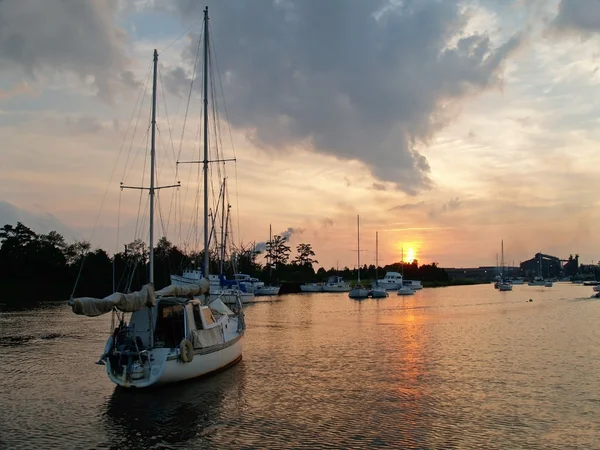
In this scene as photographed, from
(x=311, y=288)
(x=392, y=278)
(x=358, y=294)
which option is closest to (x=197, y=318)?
(x=358, y=294)

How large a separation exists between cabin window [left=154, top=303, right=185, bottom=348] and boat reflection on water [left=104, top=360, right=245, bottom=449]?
234 centimetres

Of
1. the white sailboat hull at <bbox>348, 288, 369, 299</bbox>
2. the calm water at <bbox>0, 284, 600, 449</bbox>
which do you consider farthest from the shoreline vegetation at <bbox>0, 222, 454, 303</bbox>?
the calm water at <bbox>0, 284, 600, 449</bbox>

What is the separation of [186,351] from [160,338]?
240cm

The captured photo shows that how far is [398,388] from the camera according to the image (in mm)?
27766

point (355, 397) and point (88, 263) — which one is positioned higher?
point (88, 263)

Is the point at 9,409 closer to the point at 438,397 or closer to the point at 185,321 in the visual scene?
the point at 185,321

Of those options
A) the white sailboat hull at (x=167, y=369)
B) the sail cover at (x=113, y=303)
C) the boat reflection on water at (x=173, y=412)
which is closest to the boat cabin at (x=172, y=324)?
the sail cover at (x=113, y=303)

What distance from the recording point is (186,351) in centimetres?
2628

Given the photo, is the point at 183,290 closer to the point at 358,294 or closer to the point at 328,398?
the point at 328,398

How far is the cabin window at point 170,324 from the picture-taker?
28109 millimetres

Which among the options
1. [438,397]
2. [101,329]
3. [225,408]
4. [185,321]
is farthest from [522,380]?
[101,329]

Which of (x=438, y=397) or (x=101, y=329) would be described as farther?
(x=101, y=329)

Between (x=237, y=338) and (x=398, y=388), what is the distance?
1061 cm

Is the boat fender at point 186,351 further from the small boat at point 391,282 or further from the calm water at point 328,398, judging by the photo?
the small boat at point 391,282
